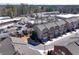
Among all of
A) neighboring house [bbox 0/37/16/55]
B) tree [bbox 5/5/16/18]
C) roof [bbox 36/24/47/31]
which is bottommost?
neighboring house [bbox 0/37/16/55]

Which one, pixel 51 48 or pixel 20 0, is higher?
pixel 20 0

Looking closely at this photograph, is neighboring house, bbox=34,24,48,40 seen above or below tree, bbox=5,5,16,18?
below

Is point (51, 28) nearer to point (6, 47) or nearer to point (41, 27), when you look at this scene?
point (41, 27)

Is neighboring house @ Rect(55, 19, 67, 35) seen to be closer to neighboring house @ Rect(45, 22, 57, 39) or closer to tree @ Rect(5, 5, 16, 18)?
neighboring house @ Rect(45, 22, 57, 39)

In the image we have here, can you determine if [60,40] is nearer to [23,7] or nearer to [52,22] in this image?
[52,22]

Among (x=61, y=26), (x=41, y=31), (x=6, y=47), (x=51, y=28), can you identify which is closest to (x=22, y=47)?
(x=6, y=47)

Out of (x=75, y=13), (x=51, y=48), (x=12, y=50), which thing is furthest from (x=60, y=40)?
(x=12, y=50)

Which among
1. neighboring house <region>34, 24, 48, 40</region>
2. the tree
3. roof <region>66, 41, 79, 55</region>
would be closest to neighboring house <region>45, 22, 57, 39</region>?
neighboring house <region>34, 24, 48, 40</region>

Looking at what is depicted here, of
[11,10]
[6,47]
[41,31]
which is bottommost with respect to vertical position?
[6,47]

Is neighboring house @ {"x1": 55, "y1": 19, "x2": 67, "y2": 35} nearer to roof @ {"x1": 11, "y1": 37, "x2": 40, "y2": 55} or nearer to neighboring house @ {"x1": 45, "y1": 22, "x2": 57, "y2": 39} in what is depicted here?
neighboring house @ {"x1": 45, "y1": 22, "x2": 57, "y2": 39}

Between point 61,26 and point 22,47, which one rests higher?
point 61,26
